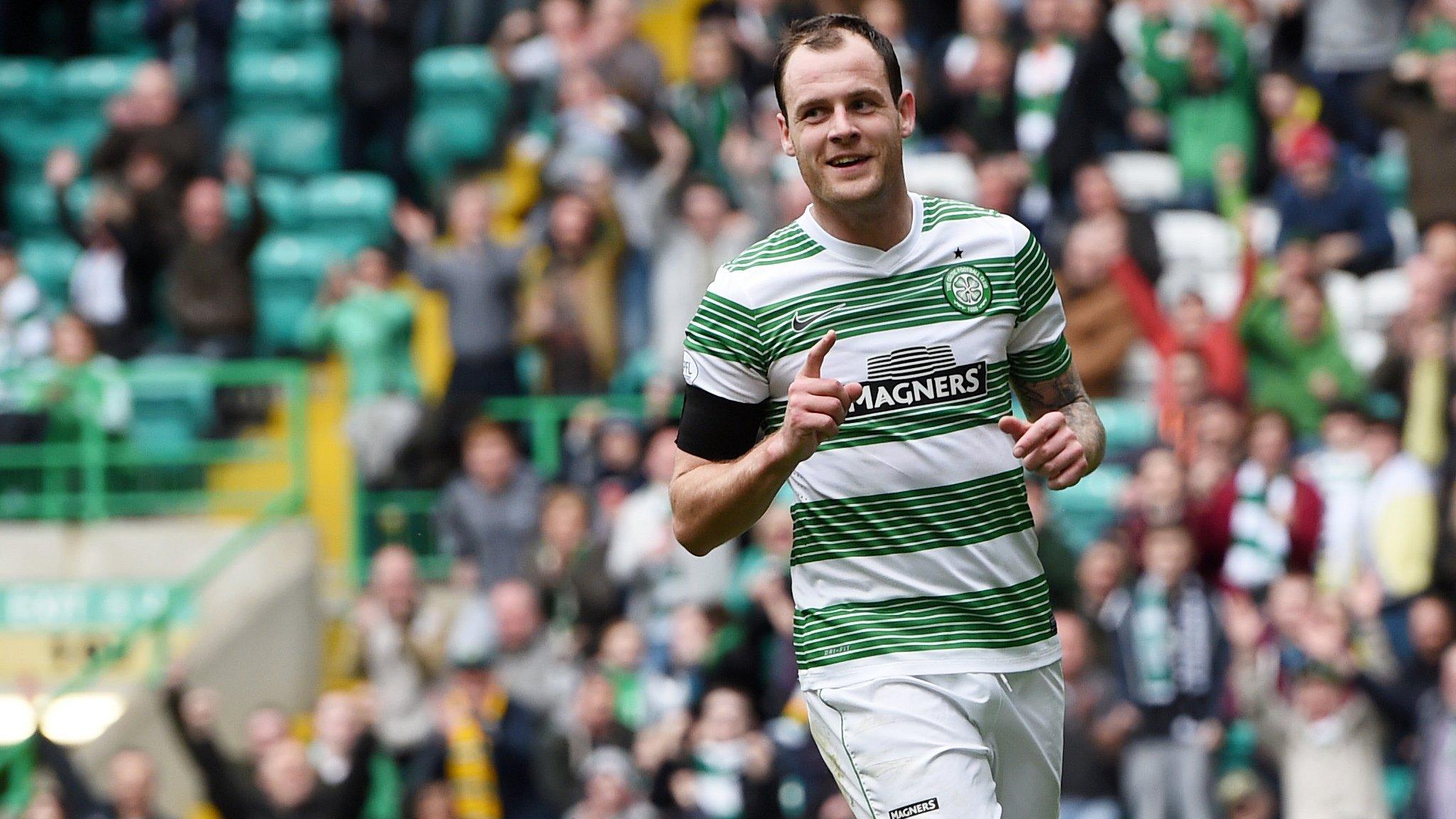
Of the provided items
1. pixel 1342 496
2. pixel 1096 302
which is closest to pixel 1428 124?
pixel 1096 302

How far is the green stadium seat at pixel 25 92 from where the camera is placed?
17.4 m

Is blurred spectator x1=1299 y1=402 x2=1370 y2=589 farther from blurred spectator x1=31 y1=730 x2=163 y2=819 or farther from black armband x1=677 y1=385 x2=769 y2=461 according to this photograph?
black armband x1=677 y1=385 x2=769 y2=461

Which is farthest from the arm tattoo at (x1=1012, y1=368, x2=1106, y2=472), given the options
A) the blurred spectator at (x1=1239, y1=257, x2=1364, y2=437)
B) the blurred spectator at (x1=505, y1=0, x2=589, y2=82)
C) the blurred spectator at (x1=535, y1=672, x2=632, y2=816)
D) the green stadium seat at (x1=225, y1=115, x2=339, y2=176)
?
the green stadium seat at (x1=225, y1=115, x2=339, y2=176)

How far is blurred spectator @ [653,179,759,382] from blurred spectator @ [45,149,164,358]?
365 centimetres

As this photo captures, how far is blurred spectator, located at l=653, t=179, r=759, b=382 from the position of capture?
1298 centimetres

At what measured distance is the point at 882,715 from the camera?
505cm

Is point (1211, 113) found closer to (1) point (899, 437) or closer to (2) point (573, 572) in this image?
(2) point (573, 572)

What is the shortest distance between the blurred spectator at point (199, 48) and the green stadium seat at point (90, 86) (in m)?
0.34

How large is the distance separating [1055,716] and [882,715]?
46 cm

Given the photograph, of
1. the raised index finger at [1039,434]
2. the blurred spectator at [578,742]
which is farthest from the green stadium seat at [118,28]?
the raised index finger at [1039,434]

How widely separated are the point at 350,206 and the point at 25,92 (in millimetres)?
3367

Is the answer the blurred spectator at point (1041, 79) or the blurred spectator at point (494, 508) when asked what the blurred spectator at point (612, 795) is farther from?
the blurred spectator at point (1041, 79)

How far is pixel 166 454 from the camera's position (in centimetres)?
1388

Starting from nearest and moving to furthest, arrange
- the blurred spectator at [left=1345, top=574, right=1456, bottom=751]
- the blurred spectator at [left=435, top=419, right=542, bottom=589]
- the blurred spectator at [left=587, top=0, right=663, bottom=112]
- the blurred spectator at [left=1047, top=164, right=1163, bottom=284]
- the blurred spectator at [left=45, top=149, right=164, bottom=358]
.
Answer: the blurred spectator at [left=1345, top=574, right=1456, bottom=751] → the blurred spectator at [left=1047, top=164, right=1163, bottom=284] → the blurred spectator at [left=435, top=419, right=542, bottom=589] → the blurred spectator at [left=587, top=0, right=663, bottom=112] → the blurred spectator at [left=45, top=149, right=164, bottom=358]
